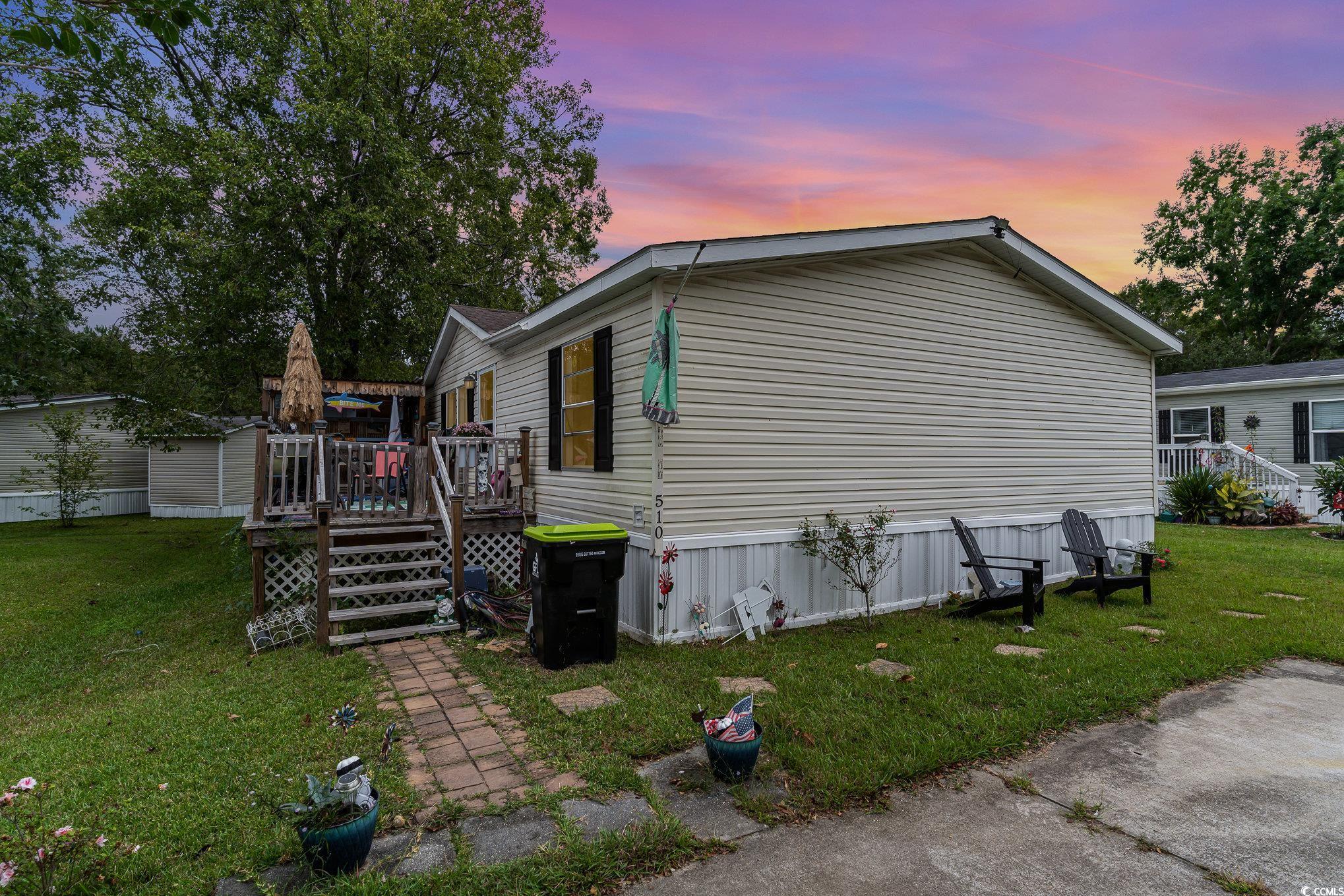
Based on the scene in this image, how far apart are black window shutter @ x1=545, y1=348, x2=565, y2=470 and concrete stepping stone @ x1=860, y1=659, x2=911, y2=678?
14.2 ft

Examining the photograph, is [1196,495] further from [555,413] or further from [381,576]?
[381,576]

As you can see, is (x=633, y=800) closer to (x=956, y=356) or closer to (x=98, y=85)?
(x=956, y=356)

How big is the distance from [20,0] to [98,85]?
14104 mm

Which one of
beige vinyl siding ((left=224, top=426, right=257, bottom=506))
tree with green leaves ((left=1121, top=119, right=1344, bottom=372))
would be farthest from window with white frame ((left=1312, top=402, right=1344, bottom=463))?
beige vinyl siding ((left=224, top=426, right=257, bottom=506))

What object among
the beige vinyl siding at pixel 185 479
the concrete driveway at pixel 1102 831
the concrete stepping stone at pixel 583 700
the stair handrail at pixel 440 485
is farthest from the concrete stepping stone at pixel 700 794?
the beige vinyl siding at pixel 185 479

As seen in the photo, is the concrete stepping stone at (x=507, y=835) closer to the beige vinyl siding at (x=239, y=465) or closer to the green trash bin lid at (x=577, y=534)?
the green trash bin lid at (x=577, y=534)

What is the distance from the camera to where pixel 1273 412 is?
15586 millimetres

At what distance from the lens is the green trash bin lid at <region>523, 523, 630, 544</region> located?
17.3 feet

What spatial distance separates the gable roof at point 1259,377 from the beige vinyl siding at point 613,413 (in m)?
16.8

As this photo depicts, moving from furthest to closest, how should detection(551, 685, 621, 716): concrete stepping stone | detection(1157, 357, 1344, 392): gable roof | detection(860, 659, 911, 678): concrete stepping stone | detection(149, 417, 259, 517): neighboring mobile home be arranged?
detection(149, 417, 259, 517): neighboring mobile home < detection(1157, 357, 1344, 392): gable roof < detection(860, 659, 911, 678): concrete stepping stone < detection(551, 685, 621, 716): concrete stepping stone

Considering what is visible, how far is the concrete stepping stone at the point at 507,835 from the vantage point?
8.87ft

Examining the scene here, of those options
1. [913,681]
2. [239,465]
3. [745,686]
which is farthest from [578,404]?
[239,465]

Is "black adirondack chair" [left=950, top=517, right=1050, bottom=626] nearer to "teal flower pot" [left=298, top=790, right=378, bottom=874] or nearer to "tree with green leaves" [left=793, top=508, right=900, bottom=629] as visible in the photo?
"tree with green leaves" [left=793, top=508, right=900, bottom=629]

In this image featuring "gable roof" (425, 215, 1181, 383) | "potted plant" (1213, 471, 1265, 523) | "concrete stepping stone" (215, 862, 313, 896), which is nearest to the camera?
"concrete stepping stone" (215, 862, 313, 896)
